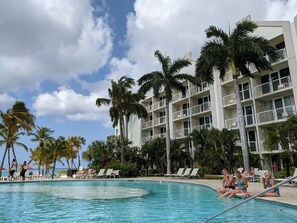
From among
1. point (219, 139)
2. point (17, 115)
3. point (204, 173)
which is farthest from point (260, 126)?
point (17, 115)

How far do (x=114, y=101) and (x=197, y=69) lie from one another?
41.5 ft

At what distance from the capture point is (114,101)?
31.1m

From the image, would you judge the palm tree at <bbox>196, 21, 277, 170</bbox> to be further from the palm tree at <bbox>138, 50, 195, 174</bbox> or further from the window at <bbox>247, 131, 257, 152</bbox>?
the palm tree at <bbox>138, 50, 195, 174</bbox>

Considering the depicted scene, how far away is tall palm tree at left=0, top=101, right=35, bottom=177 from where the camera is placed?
28812 millimetres

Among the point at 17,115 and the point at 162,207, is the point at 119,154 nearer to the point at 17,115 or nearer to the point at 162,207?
the point at 17,115

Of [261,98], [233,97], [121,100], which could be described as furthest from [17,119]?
[261,98]

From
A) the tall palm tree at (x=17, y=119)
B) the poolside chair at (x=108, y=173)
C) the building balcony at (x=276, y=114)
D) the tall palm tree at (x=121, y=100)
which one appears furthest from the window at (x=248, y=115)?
the tall palm tree at (x=17, y=119)

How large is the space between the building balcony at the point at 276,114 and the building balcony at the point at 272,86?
158 cm

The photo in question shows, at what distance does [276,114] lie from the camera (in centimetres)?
2172

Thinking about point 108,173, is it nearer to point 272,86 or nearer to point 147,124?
point 147,124

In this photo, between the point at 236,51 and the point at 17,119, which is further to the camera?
the point at 17,119

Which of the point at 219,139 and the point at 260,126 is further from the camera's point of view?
Answer: the point at 260,126

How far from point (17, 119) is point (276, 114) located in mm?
25694

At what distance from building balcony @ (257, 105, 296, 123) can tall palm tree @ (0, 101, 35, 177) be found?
78.6ft
